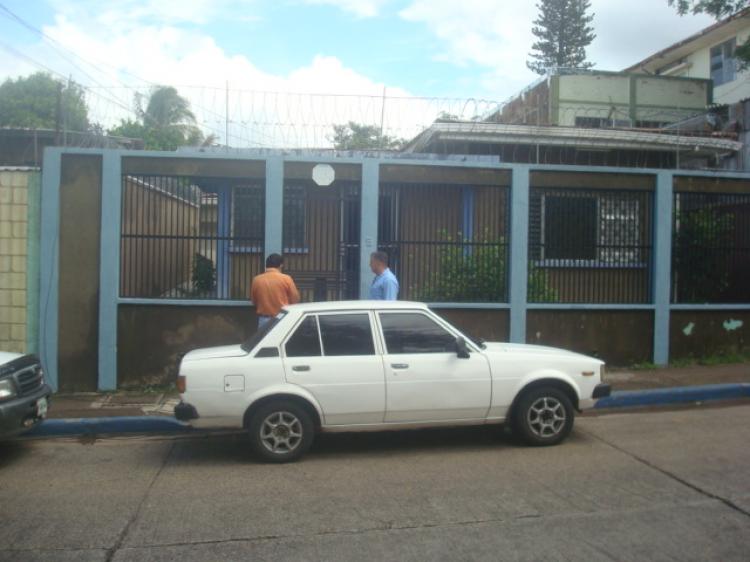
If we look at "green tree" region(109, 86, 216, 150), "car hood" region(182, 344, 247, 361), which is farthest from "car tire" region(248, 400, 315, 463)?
"green tree" region(109, 86, 216, 150)

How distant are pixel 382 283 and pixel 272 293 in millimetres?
1326

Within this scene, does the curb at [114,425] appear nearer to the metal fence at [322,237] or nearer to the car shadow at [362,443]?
the car shadow at [362,443]

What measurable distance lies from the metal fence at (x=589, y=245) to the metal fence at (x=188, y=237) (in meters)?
4.02

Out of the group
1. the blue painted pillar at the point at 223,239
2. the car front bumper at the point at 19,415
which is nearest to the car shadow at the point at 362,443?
the car front bumper at the point at 19,415

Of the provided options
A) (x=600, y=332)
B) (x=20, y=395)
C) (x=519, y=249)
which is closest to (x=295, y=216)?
(x=519, y=249)

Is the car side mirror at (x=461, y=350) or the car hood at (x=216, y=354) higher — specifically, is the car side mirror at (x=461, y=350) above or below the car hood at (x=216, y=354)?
above

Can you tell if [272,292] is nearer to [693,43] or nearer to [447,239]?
[447,239]

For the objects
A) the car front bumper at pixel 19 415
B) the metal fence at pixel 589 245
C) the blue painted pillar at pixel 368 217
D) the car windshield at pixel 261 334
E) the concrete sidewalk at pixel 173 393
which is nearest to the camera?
the car front bumper at pixel 19 415

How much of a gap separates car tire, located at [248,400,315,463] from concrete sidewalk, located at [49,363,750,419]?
2.38 meters

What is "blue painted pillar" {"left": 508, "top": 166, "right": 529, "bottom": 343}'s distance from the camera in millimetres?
10570

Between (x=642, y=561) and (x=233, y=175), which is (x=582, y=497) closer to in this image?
(x=642, y=561)

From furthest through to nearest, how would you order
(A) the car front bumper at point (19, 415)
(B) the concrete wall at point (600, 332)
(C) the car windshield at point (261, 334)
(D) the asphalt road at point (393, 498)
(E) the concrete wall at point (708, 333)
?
(E) the concrete wall at point (708, 333) → (B) the concrete wall at point (600, 332) → (C) the car windshield at point (261, 334) → (A) the car front bumper at point (19, 415) → (D) the asphalt road at point (393, 498)

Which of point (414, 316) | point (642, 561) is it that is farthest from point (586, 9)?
point (642, 561)

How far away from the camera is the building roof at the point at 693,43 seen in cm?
2495
